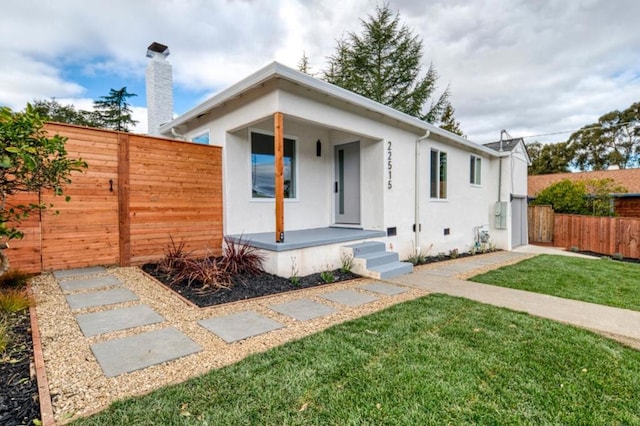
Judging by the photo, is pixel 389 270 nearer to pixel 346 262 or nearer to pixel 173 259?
pixel 346 262

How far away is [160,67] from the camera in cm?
906

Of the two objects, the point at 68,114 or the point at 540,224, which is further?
the point at 68,114

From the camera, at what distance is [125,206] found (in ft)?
18.1

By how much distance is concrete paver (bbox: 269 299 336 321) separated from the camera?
12.4ft

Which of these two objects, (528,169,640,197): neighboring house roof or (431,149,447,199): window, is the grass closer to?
(431,149,447,199): window

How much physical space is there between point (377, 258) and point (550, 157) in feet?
115

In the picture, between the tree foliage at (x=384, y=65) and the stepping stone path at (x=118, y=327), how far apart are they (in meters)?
16.5

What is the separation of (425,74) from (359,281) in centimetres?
1679

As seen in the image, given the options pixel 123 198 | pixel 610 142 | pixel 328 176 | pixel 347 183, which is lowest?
pixel 123 198

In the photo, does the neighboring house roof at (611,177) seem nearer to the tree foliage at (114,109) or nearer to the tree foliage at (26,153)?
the tree foliage at (26,153)

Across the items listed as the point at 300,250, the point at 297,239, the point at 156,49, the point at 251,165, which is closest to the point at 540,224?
the point at 297,239

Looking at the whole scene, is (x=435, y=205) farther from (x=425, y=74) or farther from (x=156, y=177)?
(x=425, y=74)

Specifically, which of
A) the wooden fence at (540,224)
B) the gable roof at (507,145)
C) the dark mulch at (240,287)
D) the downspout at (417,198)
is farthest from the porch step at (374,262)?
the wooden fence at (540,224)

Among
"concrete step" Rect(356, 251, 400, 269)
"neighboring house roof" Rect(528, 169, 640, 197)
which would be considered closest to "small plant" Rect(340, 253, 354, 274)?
"concrete step" Rect(356, 251, 400, 269)
